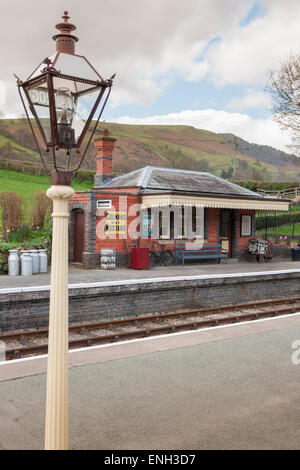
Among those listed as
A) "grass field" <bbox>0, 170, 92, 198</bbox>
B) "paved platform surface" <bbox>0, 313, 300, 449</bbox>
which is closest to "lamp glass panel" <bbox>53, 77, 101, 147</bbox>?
"paved platform surface" <bbox>0, 313, 300, 449</bbox>

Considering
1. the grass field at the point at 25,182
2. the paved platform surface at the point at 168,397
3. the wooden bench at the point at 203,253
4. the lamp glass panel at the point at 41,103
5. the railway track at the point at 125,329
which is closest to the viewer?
the lamp glass panel at the point at 41,103

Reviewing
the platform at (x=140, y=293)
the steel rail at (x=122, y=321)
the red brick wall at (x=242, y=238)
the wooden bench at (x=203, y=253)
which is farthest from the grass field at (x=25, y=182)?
the steel rail at (x=122, y=321)

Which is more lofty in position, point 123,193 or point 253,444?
point 123,193

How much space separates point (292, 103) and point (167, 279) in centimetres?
1649

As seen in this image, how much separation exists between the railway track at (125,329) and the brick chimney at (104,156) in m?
9.75

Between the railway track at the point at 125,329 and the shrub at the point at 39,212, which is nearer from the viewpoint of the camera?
the railway track at the point at 125,329

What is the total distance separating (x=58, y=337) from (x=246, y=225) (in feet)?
60.6

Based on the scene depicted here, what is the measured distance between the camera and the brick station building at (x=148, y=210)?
52.3 feet

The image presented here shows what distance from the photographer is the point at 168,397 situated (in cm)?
542

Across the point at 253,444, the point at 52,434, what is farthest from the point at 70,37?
the point at 253,444

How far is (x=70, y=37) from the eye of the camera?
3309mm

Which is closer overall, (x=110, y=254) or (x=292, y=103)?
(x=110, y=254)

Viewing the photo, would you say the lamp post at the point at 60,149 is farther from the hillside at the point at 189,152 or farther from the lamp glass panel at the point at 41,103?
the hillside at the point at 189,152

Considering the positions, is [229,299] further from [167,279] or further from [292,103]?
[292,103]
